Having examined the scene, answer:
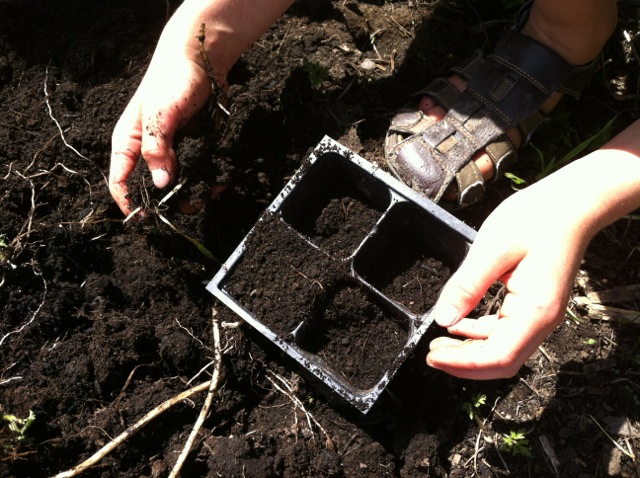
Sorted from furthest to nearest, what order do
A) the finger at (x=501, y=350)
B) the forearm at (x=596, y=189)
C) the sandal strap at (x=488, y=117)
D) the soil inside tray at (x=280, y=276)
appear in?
1. the sandal strap at (x=488, y=117)
2. the soil inside tray at (x=280, y=276)
3. the forearm at (x=596, y=189)
4. the finger at (x=501, y=350)

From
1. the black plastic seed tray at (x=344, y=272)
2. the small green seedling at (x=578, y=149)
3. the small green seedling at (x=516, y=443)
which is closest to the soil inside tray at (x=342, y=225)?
the black plastic seed tray at (x=344, y=272)

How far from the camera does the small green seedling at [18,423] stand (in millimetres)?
1498

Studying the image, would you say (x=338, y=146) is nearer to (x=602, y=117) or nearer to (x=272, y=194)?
(x=272, y=194)

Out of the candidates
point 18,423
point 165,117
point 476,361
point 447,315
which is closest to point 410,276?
point 447,315

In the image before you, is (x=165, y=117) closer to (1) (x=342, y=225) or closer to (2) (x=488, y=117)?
(1) (x=342, y=225)

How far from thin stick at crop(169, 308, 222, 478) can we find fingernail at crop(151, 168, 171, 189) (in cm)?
44

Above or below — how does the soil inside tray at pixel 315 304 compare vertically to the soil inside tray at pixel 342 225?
below

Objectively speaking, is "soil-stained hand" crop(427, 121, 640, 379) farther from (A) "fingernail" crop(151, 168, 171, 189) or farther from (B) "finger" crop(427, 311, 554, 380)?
(A) "fingernail" crop(151, 168, 171, 189)

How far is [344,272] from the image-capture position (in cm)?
165

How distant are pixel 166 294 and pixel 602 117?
5.80 ft

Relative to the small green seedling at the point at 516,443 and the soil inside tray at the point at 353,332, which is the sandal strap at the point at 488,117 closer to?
the soil inside tray at the point at 353,332

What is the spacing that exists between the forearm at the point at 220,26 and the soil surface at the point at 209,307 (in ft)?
0.43

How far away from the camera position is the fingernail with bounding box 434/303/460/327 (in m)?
1.37

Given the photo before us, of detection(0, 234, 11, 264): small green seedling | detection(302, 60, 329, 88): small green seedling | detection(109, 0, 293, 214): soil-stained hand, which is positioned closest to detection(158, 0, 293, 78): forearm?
detection(109, 0, 293, 214): soil-stained hand
